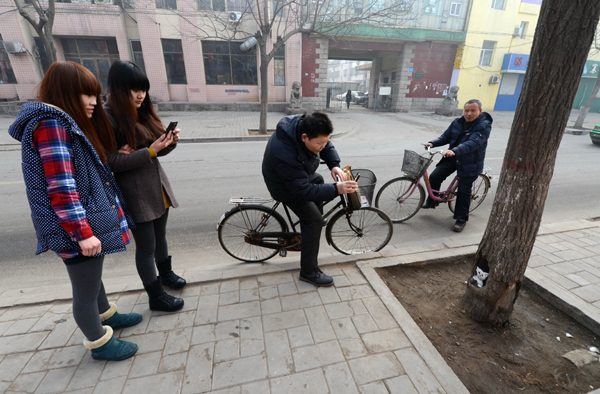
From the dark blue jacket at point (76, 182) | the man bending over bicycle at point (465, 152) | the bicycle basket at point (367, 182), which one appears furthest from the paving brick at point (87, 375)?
the man bending over bicycle at point (465, 152)

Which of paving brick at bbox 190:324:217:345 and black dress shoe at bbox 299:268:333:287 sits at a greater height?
black dress shoe at bbox 299:268:333:287

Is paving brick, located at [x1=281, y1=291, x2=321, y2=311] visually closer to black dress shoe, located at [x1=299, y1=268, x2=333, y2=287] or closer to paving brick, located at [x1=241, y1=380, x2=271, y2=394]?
black dress shoe, located at [x1=299, y1=268, x2=333, y2=287]

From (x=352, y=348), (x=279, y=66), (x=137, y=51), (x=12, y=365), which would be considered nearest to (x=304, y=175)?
(x=352, y=348)

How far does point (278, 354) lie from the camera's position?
82.4 inches

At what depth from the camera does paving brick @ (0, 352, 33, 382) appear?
193 cm

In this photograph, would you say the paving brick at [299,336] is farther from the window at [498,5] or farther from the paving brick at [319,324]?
the window at [498,5]

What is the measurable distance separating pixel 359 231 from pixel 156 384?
92.4 inches

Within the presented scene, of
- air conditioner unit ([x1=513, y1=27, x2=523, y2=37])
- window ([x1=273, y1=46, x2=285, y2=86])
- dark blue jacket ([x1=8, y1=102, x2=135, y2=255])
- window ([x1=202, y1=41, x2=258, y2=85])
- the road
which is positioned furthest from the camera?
air conditioner unit ([x1=513, y1=27, x2=523, y2=37])

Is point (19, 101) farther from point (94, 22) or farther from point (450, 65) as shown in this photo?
point (450, 65)

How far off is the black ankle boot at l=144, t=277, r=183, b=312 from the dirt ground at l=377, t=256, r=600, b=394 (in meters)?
1.95

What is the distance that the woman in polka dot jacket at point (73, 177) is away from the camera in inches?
58.6

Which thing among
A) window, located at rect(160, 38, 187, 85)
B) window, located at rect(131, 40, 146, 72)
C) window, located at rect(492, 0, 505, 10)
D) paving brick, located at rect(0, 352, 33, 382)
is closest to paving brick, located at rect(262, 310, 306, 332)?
paving brick, located at rect(0, 352, 33, 382)

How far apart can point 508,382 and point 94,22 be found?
2215 cm

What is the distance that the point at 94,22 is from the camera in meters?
16.4
